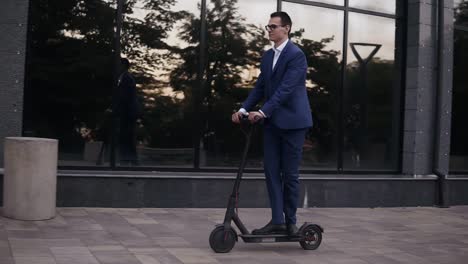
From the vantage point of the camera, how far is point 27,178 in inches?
259

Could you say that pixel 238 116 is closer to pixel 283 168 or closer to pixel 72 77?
pixel 283 168

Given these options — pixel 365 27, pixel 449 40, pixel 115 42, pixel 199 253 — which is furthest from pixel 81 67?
pixel 449 40

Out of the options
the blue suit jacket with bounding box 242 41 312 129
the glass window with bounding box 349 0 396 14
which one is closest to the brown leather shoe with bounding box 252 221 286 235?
the blue suit jacket with bounding box 242 41 312 129

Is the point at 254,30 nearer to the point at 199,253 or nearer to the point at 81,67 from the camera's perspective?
the point at 81,67

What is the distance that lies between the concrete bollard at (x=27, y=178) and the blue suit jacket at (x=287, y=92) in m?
2.31

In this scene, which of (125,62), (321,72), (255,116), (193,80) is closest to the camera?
(255,116)

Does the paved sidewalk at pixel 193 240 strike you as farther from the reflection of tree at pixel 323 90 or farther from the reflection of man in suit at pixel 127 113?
the reflection of tree at pixel 323 90

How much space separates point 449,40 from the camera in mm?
10352

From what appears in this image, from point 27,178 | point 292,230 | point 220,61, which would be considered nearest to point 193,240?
point 292,230

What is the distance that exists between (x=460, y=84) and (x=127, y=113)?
578 cm

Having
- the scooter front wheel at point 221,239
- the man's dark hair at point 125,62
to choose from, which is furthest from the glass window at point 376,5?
the scooter front wheel at point 221,239

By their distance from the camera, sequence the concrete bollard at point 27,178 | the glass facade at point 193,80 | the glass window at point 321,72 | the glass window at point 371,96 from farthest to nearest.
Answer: the glass window at point 371,96 → the glass window at point 321,72 → the glass facade at point 193,80 → the concrete bollard at point 27,178

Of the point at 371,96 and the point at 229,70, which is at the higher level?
the point at 229,70

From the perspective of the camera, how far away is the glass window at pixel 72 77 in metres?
8.04
